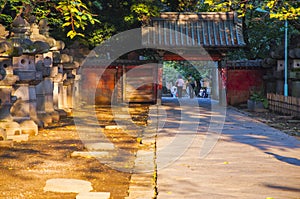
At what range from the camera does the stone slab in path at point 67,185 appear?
7.07m

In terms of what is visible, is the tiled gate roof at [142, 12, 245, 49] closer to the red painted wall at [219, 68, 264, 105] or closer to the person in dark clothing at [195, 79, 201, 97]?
the red painted wall at [219, 68, 264, 105]

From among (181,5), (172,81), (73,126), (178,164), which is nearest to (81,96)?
(181,5)

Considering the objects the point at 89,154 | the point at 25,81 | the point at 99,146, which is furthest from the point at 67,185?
the point at 25,81

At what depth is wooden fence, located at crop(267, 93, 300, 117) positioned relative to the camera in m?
18.2

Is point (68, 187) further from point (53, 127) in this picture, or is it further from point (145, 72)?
point (145, 72)

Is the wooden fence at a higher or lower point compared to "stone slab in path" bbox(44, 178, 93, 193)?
higher

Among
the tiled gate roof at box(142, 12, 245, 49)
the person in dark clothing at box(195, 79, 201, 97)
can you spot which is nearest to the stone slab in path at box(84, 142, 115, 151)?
the tiled gate roof at box(142, 12, 245, 49)

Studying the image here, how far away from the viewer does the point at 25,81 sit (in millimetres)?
12914

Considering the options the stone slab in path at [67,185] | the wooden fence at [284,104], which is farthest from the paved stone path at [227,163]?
A: the wooden fence at [284,104]

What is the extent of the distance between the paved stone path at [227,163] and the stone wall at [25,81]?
348 cm

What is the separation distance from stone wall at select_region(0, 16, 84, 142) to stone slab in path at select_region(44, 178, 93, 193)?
13.2 feet

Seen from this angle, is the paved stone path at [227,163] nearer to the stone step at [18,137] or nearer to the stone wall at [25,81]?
the stone step at [18,137]

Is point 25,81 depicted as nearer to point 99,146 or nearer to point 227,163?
point 99,146

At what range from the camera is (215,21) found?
24.4m
